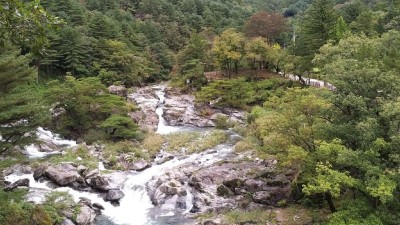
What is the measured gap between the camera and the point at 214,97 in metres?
44.8

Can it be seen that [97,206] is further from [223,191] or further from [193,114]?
[193,114]

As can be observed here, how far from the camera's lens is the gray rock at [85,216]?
838 inches

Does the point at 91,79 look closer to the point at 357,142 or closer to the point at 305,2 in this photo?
the point at 357,142

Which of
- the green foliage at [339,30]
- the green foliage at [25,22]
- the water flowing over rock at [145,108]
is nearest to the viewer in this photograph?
the green foliage at [25,22]

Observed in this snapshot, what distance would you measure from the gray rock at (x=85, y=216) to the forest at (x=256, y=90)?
1.18 m

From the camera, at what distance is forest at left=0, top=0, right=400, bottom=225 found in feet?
50.3

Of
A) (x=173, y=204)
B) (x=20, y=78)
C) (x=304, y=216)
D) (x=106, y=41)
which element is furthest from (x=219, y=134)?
(x=106, y=41)

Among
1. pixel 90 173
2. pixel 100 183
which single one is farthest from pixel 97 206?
pixel 90 173

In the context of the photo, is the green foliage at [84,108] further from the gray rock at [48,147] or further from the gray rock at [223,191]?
the gray rock at [223,191]

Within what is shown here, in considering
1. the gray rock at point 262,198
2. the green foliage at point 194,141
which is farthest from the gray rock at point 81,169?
the gray rock at point 262,198

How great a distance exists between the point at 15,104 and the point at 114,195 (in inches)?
332

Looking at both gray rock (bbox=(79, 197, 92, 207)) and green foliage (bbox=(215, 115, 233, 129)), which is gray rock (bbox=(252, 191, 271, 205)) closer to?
gray rock (bbox=(79, 197, 92, 207))

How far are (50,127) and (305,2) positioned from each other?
134 meters

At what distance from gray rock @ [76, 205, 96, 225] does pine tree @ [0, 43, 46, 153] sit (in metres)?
5.20
